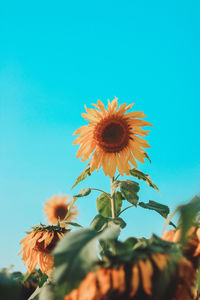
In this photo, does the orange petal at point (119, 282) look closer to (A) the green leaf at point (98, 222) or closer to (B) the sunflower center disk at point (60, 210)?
(A) the green leaf at point (98, 222)

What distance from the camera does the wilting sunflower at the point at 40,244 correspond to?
1.95 metres

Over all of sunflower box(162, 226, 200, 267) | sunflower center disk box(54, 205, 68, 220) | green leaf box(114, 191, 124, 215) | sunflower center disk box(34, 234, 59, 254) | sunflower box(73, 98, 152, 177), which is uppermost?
sunflower center disk box(54, 205, 68, 220)

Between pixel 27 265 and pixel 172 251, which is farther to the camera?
pixel 27 265

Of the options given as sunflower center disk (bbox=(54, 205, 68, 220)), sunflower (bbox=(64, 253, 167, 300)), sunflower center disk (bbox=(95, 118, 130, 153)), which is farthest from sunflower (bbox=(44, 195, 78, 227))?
sunflower (bbox=(64, 253, 167, 300))

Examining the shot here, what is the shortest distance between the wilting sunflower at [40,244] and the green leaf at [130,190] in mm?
464

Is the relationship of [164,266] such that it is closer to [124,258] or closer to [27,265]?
[124,258]

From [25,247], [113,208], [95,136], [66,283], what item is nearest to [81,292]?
[66,283]

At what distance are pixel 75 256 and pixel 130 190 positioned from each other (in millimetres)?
949

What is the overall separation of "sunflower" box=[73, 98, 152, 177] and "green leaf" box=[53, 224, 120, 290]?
1.29m

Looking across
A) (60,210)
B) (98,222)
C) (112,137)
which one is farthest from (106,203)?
(60,210)

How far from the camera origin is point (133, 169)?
80.7 inches

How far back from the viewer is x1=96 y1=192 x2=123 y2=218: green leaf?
1.89 m

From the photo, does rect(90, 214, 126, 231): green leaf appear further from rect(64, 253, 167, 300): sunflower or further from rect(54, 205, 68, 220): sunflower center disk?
rect(54, 205, 68, 220): sunflower center disk

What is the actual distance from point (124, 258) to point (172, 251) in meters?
0.12
